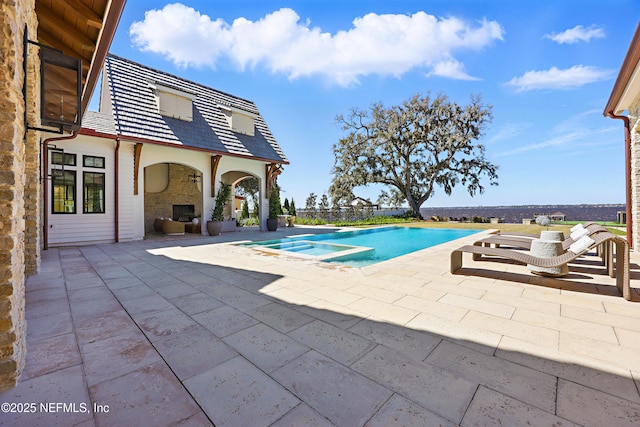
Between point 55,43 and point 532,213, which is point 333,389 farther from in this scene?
point 532,213

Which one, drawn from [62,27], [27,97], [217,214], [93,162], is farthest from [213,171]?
[27,97]

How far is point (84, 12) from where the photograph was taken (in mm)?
3951

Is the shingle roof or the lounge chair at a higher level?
the shingle roof

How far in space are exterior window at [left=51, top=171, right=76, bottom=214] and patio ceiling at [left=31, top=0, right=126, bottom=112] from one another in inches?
190

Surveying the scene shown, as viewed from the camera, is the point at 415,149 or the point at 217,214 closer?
the point at 217,214

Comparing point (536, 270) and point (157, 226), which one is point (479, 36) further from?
point (157, 226)

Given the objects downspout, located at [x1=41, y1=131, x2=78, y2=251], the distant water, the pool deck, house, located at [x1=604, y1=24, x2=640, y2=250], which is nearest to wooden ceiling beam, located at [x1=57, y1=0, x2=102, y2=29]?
the pool deck

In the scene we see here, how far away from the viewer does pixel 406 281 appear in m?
4.14

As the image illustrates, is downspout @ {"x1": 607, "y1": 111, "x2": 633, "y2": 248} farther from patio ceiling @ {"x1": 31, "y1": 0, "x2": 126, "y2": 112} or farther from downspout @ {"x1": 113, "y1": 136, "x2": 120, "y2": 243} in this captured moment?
downspout @ {"x1": 113, "y1": 136, "x2": 120, "y2": 243}

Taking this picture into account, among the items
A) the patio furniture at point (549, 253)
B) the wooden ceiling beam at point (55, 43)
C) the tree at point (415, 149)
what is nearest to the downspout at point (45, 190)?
the wooden ceiling beam at point (55, 43)

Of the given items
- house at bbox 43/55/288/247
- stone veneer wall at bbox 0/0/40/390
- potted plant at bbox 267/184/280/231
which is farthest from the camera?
potted plant at bbox 267/184/280/231

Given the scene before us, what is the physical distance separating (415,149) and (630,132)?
17009mm

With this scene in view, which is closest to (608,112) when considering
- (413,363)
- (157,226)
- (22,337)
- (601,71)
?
(601,71)

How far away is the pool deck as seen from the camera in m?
1.52
